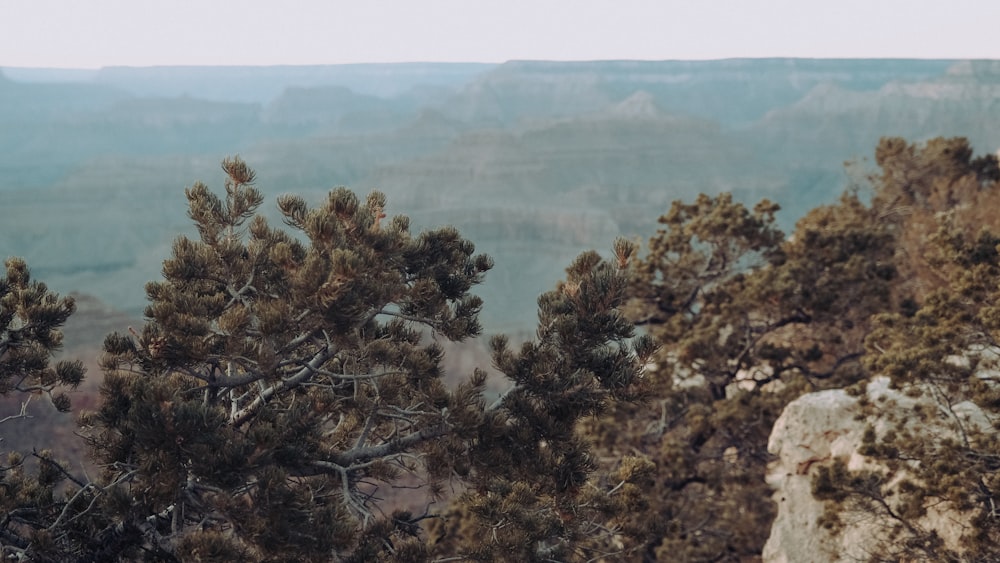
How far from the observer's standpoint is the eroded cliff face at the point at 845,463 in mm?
9375

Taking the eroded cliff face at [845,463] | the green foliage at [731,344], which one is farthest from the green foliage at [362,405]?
the green foliage at [731,344]

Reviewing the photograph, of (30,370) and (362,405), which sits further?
(30,370)

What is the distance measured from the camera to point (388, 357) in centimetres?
634

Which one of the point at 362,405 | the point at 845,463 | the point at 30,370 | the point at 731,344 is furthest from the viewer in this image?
the point at 731,344

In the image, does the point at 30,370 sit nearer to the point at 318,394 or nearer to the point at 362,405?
the point at 318,394

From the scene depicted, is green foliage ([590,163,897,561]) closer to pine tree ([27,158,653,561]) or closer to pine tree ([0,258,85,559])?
pine tree ([27,158,653,561])

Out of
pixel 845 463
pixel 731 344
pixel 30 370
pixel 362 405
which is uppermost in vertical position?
pixel 30 370

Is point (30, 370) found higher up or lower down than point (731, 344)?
higher up

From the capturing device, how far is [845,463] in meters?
10.5

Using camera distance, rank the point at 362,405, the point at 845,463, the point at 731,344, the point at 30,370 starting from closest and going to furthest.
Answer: the point at 362,405, the point at 30,370, the point at 845,463, the point at 731,344

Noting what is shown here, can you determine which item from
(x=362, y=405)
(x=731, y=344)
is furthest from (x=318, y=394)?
(x=731, y=344)

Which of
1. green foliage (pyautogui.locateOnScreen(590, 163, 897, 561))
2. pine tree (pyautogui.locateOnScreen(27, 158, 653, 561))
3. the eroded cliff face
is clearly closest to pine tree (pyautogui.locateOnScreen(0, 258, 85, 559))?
pine tree (pyautogui.locateOnScreen(27, 158, 653, 561))

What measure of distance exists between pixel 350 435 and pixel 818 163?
551 feet

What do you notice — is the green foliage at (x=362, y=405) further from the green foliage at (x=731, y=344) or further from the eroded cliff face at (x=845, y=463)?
the green foliage at (x=731, y=344)
